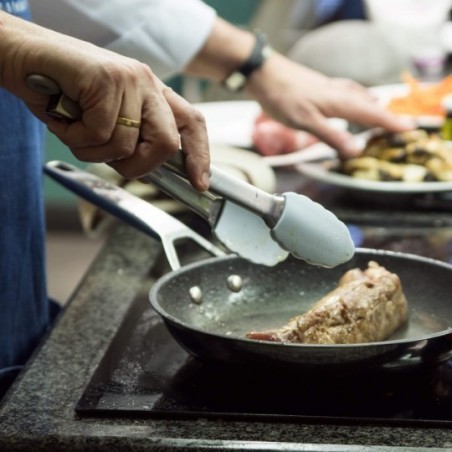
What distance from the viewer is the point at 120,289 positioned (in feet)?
5.03

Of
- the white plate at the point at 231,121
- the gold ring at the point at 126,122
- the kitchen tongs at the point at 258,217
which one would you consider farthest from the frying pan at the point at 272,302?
the white plate at the point at 231,121

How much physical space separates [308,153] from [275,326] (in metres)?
0.98

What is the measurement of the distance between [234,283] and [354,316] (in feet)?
0.81

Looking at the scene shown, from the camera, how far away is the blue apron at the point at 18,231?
145 cm

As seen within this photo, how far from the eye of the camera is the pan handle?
1385mm

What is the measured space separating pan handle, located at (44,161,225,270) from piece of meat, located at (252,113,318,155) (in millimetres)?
810

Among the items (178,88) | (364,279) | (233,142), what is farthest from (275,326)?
(178,88)

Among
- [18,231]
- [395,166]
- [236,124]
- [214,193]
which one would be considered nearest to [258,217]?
[214,193]

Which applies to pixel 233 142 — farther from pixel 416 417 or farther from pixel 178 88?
pixel 178 88

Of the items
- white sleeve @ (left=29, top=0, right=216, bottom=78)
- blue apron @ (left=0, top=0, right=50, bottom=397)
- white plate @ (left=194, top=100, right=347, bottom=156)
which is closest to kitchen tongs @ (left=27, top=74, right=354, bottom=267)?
blue apron @ (left=0, top=0, right=50, bottom=397)

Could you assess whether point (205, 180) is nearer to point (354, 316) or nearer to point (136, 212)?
point (354, 316)

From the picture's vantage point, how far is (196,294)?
1324 mm

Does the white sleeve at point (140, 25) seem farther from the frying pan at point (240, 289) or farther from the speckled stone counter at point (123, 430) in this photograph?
the speckled stone counter at point (123, 430)

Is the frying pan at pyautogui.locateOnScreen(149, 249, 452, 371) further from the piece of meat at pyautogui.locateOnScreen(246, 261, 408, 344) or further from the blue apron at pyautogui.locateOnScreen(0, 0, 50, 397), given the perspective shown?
the blue apron at pyautogui.locateOnScreen(0, 0, 50, 397)
